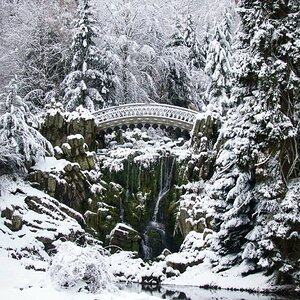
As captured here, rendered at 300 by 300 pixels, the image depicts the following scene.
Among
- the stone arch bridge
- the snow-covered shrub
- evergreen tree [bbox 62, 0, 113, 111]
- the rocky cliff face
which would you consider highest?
evergreen tree [bbox 62, 0, 113, 111]

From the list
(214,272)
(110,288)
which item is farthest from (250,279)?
(110,288)

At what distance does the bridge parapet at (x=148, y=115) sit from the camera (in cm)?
3047

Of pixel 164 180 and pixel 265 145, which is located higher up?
pixel 265 145

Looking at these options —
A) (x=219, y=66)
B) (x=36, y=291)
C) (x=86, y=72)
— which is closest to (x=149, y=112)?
(x=86, y=72)

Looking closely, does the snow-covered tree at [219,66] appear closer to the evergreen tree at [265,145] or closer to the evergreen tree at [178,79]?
the evergreen tree at [178,79]

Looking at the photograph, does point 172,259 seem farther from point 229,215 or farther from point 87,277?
point 87,277

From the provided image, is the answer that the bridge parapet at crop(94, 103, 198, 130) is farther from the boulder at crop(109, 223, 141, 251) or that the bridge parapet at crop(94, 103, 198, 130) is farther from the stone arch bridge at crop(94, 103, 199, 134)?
the boulder at crop(109, 223, 141, 251)

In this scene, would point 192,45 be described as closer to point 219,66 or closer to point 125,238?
point 219,66

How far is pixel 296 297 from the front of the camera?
56.1 ft

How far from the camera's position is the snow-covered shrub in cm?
1249

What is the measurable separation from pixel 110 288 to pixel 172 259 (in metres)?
9.84

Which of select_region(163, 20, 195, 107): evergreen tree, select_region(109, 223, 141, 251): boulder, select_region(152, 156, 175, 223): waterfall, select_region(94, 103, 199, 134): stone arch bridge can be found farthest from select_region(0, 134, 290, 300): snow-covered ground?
select_region(163, 20, 195, 107): evergreen tree

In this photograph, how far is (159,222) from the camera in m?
26.4

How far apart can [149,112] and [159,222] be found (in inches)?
277
